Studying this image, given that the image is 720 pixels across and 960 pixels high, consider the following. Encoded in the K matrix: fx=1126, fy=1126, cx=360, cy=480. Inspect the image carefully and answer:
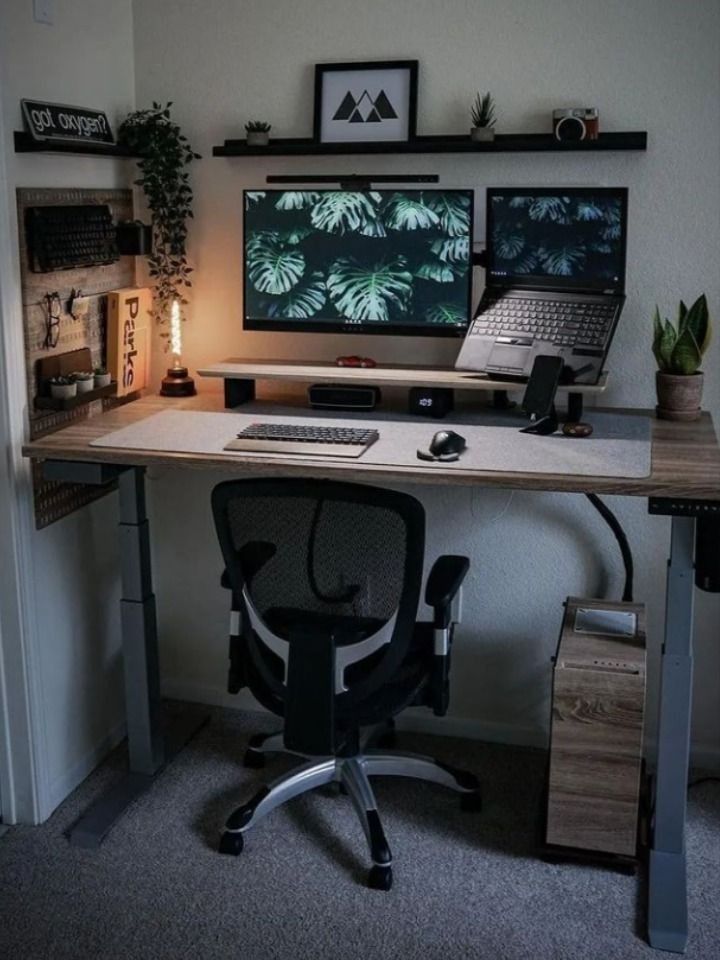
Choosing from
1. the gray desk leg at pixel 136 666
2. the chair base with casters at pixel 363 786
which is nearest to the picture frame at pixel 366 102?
the gray desk leg at pixel 136 666

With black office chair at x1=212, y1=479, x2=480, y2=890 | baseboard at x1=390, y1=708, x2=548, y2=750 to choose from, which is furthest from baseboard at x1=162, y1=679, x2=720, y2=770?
black office chair at x1=212, y1=479, x2=480, y2=890

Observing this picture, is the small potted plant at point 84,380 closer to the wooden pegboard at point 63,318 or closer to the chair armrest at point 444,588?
the wooden pegboard at point 63,318

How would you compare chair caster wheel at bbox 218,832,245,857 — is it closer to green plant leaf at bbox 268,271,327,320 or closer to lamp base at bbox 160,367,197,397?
lamp base at bbox 160,367,197,397

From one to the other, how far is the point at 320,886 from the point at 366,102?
6.25 ft

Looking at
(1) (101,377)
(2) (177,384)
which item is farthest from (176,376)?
(1) (101,377)

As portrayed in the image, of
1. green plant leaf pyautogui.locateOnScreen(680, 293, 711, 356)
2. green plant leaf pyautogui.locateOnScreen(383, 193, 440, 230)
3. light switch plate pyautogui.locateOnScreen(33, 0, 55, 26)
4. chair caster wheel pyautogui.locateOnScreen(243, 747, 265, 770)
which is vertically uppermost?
light switch plate pyautogui.locateOnScreen(33, 0, 55, 26)

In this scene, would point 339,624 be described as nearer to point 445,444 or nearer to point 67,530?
point 445,444

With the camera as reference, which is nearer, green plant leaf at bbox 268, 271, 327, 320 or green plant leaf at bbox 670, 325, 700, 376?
green plant leaf at bbox 670, 325, 700, 376

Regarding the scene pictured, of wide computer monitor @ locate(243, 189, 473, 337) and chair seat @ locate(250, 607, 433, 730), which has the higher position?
wide computer monitor @ locate(243, 189, 473, 337)

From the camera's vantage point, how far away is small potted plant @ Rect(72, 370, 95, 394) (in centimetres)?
273

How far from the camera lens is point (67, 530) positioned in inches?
111

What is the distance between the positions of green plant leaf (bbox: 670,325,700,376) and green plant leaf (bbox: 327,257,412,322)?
0.65 meters

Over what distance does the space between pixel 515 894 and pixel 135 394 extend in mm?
1626

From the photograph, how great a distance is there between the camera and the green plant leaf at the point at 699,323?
2.64 m
